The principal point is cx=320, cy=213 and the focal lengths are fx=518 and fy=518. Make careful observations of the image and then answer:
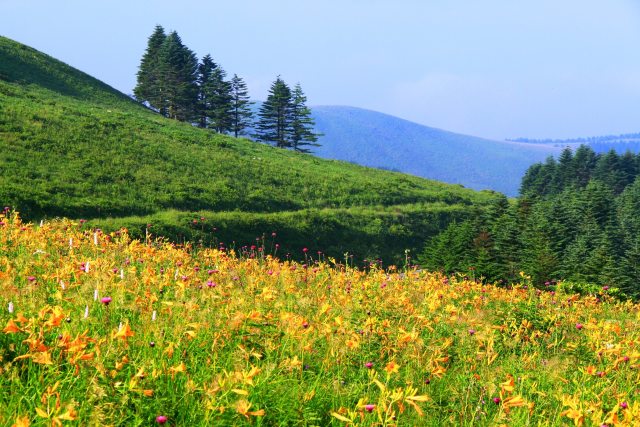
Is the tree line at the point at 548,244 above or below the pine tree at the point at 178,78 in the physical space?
below

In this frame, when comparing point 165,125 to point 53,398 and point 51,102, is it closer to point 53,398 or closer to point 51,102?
point 51,102

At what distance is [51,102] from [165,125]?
9090mm

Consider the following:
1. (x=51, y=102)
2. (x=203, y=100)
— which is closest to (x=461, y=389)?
(x=51, y=102)

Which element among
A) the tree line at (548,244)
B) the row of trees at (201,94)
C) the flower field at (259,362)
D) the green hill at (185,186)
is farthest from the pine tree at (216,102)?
the flower field at (259,362)

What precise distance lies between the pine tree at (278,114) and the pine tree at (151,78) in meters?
13.4

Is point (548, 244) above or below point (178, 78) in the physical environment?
below

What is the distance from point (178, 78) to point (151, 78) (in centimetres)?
483

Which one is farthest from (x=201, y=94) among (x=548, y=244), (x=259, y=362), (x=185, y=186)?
(x=259, y=362)

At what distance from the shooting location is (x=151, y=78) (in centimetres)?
6731

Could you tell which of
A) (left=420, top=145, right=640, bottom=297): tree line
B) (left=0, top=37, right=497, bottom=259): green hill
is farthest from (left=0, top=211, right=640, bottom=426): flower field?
(left=0, top=37, right=497, bottom=259): green hill

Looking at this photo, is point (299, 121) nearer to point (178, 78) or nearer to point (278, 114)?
point (278, 114)

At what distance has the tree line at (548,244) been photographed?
23.0m

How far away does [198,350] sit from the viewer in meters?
3.15

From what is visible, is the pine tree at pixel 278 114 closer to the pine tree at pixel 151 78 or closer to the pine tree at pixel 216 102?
the pine tree at pixel 216 102
